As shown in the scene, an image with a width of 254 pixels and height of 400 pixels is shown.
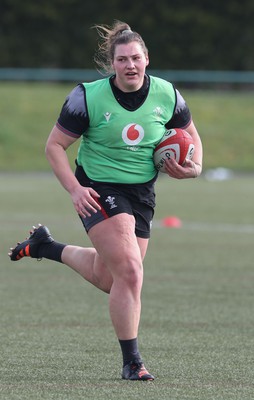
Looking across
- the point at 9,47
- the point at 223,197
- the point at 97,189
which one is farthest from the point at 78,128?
the point at 9,47

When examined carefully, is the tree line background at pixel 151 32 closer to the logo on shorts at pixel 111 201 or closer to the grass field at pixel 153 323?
the grass field at pixel 153 323

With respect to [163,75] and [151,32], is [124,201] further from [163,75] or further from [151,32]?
[151,32]

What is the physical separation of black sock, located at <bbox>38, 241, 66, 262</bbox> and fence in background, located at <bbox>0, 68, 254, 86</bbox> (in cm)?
3386

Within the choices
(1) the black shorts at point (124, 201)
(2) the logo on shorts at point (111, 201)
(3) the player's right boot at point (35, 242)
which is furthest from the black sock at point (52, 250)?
(2) the logo on shorts at point (111, 201)

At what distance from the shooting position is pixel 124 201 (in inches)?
267

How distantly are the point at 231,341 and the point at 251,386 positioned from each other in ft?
5.49

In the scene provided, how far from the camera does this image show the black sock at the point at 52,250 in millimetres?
7859

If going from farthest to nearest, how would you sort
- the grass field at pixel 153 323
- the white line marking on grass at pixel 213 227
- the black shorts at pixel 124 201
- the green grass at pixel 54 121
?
the green grass at pixel 54 121
the white line marking on grass at pixel 213 227
the black shorts at pixel 124 201
the grass field at pixel 153 323

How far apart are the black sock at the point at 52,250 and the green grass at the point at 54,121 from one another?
24720 millimetres

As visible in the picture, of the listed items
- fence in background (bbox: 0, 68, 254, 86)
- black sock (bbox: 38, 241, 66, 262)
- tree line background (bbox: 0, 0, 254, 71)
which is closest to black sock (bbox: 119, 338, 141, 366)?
black sock (bbox: 38, 241, 66, 262)

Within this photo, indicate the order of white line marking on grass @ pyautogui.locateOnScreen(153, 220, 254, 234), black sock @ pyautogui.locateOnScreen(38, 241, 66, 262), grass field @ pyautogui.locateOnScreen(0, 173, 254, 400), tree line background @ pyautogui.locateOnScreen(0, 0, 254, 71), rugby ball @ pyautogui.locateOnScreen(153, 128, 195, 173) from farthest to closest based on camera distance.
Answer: tree line background @ pyautogui.locateOnScreen(0, 0, 254, 71)
white line marking on grass @ pyautogui.locateOnScreen(153, 220, 254, 234)
black sock @ pyautogui.locateOnScreen(38, 241, 66, 262)
rugby ball @ pyautogui.locateOnScreen(153, 128, 195, 173)
grass field @ pyautogui.locateOnScreen(0, 173, 254, 400)

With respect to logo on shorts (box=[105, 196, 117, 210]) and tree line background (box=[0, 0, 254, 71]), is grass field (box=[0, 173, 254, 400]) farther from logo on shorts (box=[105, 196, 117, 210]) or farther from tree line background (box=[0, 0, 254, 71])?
tree line background (box=[0, 0, 254, 71])

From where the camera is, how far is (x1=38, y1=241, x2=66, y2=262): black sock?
7.86m

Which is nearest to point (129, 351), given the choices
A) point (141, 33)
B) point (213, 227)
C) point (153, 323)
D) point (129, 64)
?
point (129, 64)
